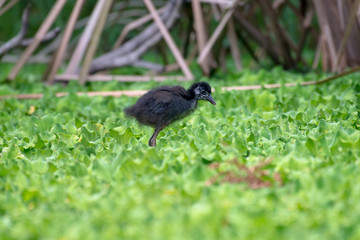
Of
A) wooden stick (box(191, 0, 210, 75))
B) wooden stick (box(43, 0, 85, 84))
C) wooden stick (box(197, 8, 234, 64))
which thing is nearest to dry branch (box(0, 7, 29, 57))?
wooden stick (box(43, 0, 85, 84))

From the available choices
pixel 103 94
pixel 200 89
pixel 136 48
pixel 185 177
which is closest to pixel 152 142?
pixel 200 89

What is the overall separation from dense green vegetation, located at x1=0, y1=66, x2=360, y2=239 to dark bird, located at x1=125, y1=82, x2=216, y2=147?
0.15 metres

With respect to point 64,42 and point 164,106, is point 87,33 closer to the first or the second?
point 64,42

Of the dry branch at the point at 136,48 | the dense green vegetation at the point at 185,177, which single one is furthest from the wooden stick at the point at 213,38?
the dense green vegetation at the point at 185,177

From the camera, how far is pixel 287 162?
3.22m

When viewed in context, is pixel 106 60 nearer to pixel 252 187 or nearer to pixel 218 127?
pixel 218 127

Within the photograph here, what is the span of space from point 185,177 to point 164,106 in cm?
137

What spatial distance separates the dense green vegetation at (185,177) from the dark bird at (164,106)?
145 mm

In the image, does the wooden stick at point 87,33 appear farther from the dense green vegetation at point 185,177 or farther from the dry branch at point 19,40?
the dense green vegetation at point 185,177

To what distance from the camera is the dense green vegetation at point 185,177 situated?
235 cm

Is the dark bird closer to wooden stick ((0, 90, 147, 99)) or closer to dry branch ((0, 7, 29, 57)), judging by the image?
wooden stick ((0, 90, 147, 99))

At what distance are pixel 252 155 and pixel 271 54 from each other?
18.9ft

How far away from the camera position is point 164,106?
169 inches

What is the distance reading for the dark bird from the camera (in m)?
4.28
